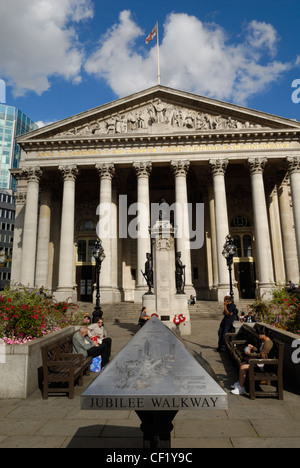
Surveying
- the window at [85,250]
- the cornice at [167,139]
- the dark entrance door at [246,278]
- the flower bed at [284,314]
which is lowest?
the flower bed at [284,314]

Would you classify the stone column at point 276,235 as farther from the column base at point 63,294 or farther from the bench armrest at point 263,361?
the bench armrest at point 263,361

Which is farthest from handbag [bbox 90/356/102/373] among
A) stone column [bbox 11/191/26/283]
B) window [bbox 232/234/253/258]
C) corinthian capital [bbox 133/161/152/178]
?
window [bbox 232/234/253/258]

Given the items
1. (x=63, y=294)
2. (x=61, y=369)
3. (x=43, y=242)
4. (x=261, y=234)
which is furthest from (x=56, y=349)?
(x=43, y=242)

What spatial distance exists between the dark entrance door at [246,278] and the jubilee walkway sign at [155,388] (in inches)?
1209

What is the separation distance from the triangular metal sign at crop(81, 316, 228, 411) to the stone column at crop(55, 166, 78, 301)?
79.7 feet

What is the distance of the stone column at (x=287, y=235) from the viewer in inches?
1114

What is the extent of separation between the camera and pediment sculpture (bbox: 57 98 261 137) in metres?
28.3

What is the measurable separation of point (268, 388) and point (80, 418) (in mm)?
4464

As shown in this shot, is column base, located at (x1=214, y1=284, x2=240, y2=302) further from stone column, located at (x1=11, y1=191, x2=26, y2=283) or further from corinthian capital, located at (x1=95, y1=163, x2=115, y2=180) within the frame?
stone column, located at (x1=11, y1=191, x2=26, y2=283)

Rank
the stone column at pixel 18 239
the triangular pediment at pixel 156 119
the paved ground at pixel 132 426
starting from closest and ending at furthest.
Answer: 1. the paved ground at pixel 132 426
2. the triangular pediment at pixel 156 119
3. the stone column at pixel 18 239

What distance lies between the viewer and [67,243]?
27188 millimetres

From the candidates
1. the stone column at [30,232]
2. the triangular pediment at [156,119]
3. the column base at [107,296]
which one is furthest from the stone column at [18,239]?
the column base at [107,296]
